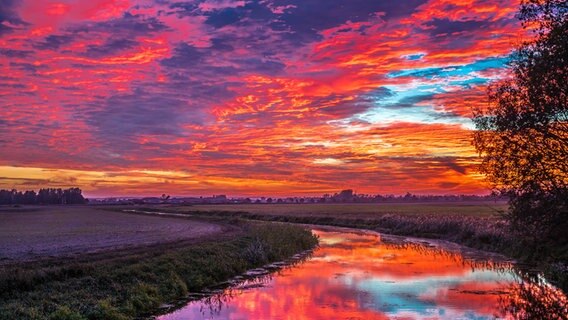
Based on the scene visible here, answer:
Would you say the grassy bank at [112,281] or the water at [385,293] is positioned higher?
the grassy bank at [112,281]

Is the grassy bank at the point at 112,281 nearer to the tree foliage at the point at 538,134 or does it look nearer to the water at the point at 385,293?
the water at the point at 385,293

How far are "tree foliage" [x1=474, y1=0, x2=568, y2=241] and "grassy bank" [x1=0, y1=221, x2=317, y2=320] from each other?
16521 millimetres

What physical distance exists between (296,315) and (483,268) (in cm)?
1929

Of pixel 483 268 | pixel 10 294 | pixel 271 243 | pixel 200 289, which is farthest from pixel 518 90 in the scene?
pixel 271 243

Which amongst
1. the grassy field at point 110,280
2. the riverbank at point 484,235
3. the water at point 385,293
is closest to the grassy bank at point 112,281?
the grassy field at point 110,280

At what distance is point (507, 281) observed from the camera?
30203mm

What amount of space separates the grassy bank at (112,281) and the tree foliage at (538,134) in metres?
16.5

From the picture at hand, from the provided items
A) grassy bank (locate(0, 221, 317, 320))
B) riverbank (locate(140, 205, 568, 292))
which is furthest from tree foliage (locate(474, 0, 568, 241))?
grassy bank (locate(0, 221, 317, 320))

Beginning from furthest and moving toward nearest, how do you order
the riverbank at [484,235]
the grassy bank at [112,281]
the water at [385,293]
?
the riverbank at [484,235]
the water at [385,293]
the grassy bank at [112,281]

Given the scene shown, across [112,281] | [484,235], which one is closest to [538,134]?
[112,281]

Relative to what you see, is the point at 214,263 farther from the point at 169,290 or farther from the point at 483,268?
the point at 483,268

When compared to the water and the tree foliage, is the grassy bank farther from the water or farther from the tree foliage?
the tree foliage

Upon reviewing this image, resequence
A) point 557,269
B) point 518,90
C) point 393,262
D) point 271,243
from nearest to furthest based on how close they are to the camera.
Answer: point 518,90 < point 557,269 < point 393,262 < point 271,243

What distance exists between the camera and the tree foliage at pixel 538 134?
20.5 m
